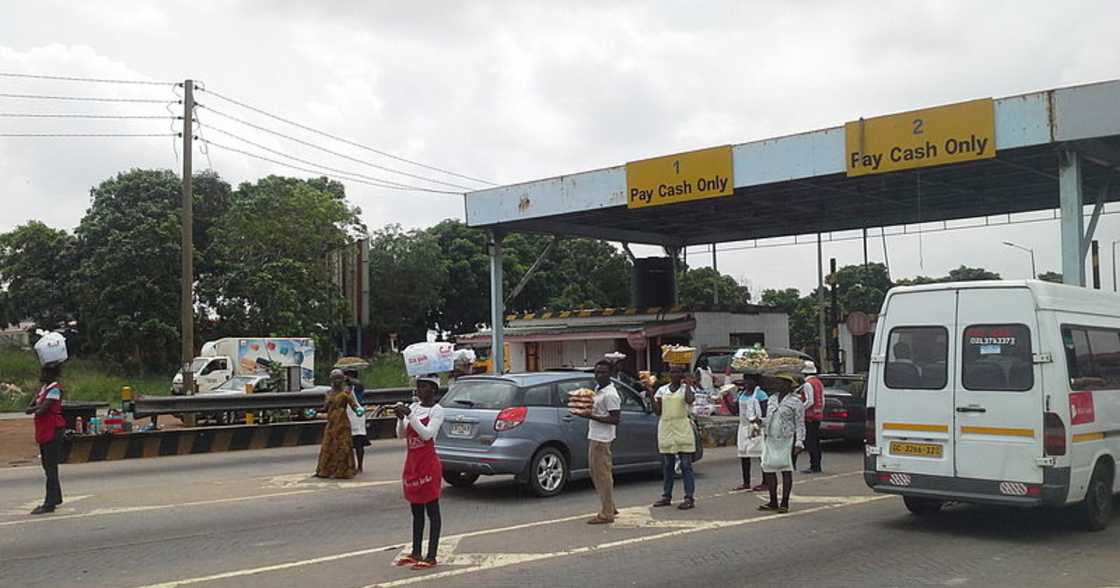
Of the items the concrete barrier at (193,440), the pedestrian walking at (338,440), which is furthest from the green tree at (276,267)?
the pedestrian walking at (338,440)

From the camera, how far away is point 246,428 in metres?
19.6

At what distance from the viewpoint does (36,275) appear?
4562 centimetres

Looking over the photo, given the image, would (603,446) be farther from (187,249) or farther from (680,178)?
(187,249)

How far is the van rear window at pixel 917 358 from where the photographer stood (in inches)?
372

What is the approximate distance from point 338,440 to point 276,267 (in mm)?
30656

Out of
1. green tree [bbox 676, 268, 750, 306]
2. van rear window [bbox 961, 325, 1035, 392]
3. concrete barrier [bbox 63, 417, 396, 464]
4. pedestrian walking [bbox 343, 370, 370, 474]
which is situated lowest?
concrete barrier [bbox 63, 417, 396, 464]

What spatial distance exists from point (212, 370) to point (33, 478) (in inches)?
801

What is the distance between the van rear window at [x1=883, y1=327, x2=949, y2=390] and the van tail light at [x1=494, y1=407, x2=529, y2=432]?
13.9 ft

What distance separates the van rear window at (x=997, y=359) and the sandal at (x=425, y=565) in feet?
17.1

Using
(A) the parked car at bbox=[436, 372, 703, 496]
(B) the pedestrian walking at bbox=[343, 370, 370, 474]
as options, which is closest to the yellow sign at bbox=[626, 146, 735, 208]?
(B) the pedestrian walking at bbox=[343, 370, 370, 474]

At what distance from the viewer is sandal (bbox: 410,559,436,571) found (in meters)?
7.89

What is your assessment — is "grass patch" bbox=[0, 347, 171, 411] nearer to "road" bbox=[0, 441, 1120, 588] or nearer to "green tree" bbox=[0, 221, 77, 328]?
"green tree" bbox=[0, 221, 77, 328]

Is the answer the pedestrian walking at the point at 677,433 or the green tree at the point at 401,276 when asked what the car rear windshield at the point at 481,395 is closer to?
the pedestrian walking at the point at 677,433

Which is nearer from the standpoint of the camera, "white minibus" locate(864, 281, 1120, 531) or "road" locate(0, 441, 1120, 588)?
"road" locate(0, 441, 1120, 588)
